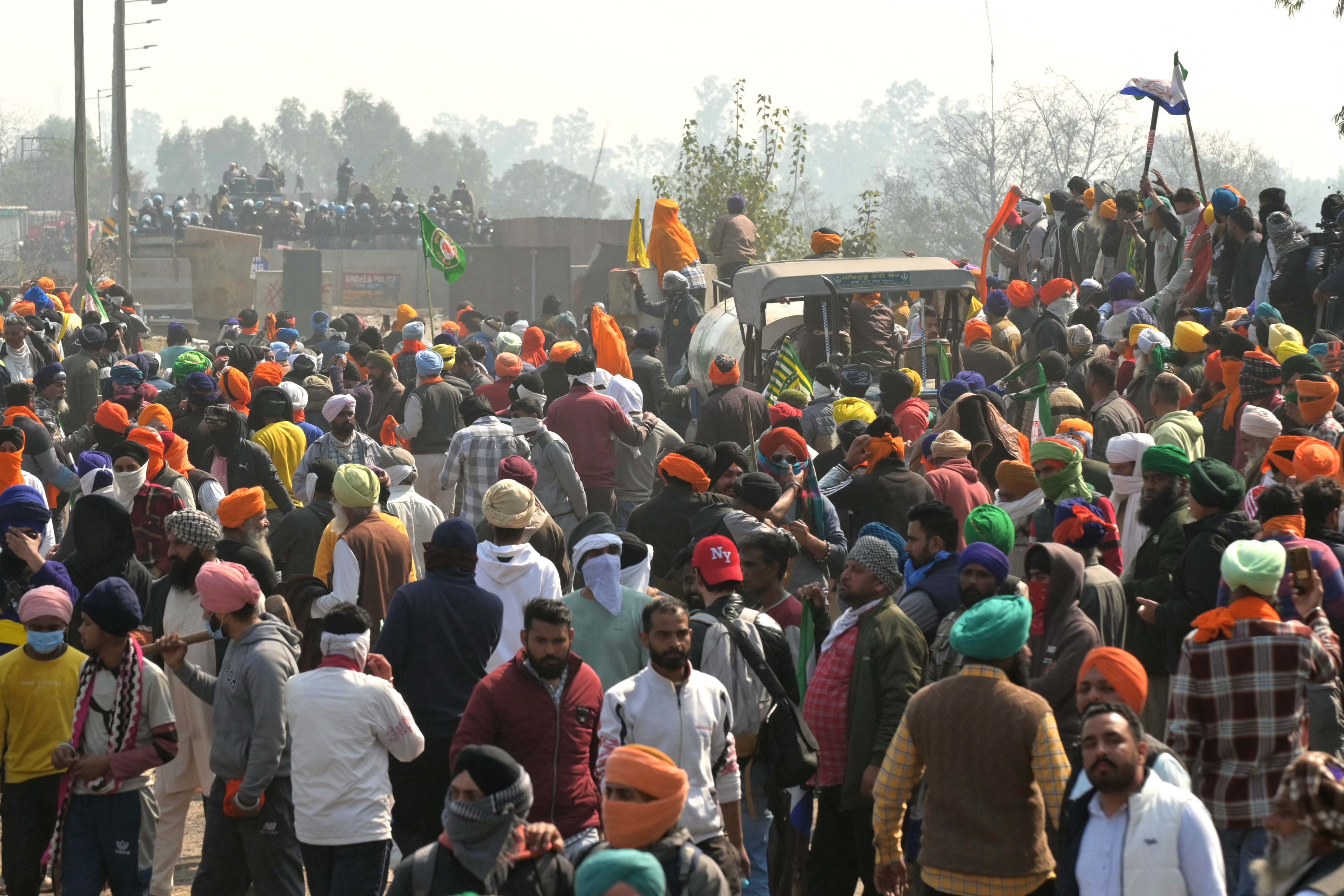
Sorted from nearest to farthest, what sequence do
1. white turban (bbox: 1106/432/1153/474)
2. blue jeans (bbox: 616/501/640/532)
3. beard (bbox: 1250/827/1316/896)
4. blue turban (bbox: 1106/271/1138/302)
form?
beard (bbox: 1250/827/1316/896) → white turban (bbox: 1106/432/1153/474) → blue jeans (bbox: 616/501/640/532) → blue turban (bbox: 1106/271/1138/302)

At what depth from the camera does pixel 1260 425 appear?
27.9 ft

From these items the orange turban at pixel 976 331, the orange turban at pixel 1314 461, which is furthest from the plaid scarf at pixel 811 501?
the orange turban at pixel 976 331

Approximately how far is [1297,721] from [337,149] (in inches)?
6213

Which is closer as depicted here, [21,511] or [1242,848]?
[1242,848]

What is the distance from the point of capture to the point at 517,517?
6609 mm

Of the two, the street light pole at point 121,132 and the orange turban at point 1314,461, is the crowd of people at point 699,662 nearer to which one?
the orange turban at point 1314,461

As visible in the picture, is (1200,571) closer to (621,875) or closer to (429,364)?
(621,875)

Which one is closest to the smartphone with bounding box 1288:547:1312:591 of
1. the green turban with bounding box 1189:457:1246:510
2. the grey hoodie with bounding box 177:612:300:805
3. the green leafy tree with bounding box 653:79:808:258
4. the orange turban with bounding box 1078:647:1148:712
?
the green turban with bounding box 1189:457:1246:510

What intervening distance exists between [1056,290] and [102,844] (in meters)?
11.2

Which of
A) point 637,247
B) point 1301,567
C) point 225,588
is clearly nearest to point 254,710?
point 225,588

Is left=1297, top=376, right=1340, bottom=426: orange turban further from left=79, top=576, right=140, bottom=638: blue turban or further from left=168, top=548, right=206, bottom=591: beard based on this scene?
left=79, top=576, right=140, bottom=638: blue turban

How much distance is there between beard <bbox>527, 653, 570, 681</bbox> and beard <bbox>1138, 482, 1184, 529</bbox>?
2847 millimetres

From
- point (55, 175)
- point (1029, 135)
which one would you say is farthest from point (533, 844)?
point (55, 175)

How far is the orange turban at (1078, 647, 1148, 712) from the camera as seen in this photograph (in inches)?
183
